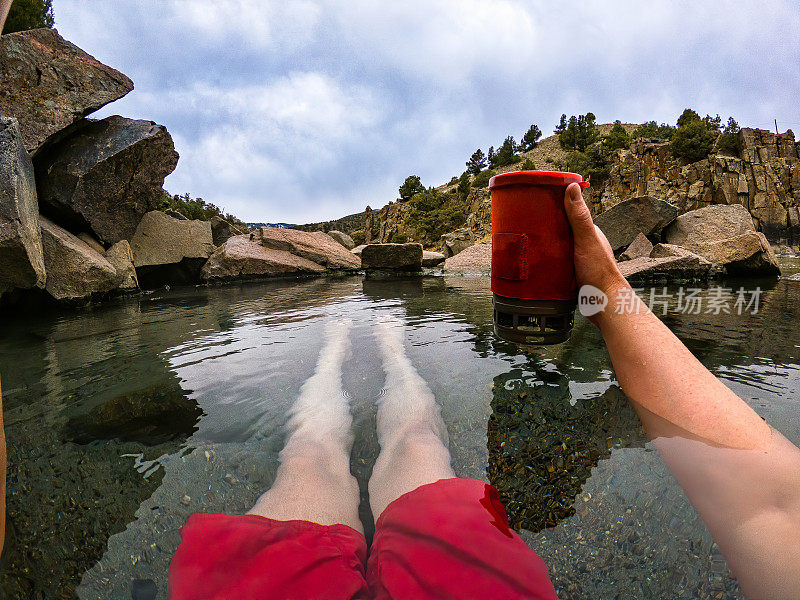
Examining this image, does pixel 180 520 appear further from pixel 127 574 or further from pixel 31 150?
pixel 31 150

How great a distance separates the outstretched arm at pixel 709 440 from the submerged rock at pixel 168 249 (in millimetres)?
8442

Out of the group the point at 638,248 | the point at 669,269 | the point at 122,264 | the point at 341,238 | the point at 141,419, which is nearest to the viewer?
the point at 141,419

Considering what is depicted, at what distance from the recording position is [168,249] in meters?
8.12

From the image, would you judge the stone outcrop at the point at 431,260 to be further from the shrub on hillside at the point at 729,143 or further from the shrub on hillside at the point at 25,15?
the shrub on hillside at the point at 729,143

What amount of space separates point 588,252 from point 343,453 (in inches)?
47.6

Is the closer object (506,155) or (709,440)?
(709,440)

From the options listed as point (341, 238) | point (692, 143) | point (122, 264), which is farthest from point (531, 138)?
point (122, 264)

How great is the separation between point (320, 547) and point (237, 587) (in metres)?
0.15

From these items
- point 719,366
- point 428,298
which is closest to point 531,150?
point 428,298

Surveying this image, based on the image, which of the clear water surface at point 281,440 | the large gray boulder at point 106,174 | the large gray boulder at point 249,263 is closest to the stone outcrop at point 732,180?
the large gray boulder at point 249,263

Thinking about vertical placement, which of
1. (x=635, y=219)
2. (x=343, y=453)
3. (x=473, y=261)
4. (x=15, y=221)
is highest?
(x=635, y=219)

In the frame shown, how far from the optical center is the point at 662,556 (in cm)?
90

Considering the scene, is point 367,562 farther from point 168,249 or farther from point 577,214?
point 168,249

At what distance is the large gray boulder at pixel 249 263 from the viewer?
9.25m
